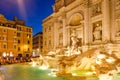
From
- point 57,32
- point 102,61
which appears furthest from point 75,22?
point 102,61

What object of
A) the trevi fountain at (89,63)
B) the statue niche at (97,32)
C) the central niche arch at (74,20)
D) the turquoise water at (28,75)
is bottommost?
the turquoise water at (28,75)

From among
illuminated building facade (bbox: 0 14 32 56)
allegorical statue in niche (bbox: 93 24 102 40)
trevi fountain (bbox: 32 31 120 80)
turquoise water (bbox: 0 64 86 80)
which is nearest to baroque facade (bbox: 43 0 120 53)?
allegorical statue in niche (bbox: 93 24 102 40)

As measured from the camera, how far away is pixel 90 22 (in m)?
18.7

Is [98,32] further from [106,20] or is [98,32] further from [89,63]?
[89,63]

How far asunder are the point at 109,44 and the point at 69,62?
13.6 feet

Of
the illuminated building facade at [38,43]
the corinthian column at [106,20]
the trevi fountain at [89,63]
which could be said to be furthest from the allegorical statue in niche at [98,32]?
the illuminated building facade at [38,43]

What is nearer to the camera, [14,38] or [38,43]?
[14,38]

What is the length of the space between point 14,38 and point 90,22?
28953 mm

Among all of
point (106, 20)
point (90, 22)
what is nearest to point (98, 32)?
point (90, 22)

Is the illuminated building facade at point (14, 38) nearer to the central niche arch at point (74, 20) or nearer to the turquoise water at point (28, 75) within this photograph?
Result: the central niche arch at point (74, 20)

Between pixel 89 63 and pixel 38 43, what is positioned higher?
pixel 38 43

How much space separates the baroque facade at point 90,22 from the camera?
612 inches

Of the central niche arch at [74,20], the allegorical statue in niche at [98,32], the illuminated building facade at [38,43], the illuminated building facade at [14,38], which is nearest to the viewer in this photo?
the allegorical statue in niche at [98,32]

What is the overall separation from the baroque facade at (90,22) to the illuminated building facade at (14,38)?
706 inches
